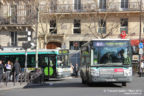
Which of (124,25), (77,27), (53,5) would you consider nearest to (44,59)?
(77,27)

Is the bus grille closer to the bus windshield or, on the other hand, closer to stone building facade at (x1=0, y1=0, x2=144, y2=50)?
the bus windshield

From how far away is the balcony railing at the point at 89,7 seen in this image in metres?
38.7

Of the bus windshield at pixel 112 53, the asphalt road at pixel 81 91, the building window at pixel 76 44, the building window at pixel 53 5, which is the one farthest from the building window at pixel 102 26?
the asphalt road at pixel 81 91

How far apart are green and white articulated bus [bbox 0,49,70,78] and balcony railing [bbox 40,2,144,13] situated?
11686mm

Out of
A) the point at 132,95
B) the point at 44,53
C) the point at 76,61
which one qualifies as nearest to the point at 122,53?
the point at 132,95

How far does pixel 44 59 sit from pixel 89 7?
43.0 ft

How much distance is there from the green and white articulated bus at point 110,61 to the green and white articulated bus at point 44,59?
9256 mm

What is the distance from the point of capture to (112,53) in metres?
18.2

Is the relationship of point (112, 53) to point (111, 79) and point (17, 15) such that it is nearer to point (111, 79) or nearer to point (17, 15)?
point (111, 79)

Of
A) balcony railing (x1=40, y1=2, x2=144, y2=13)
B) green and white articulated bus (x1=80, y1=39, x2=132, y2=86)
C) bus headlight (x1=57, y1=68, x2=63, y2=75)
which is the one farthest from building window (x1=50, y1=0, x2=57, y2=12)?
green and white articulated bus (x1=80, y1=39, x2=132, y2=86)

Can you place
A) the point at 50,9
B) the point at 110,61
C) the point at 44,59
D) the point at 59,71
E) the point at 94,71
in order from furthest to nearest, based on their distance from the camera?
the point at 50,9
the point at 44,59
the point at 59,71
the point at 110,61
the point at 94,71

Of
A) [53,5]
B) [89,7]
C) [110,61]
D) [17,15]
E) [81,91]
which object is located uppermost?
[53,5]

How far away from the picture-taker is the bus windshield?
59.7ft

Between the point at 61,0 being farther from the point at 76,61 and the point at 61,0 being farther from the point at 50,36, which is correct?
the point at 76,61
